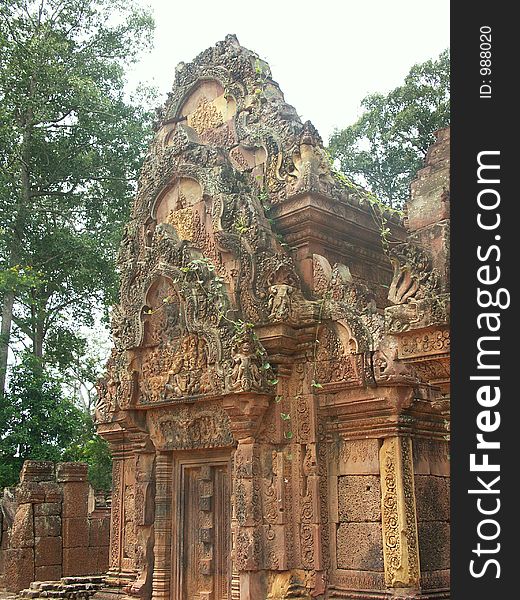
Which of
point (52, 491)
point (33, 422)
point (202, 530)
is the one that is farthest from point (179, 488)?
point (33, 422)

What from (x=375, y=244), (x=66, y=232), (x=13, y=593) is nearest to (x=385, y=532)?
(x=375, y=244)

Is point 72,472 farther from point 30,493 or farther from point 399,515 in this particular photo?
point 399,515

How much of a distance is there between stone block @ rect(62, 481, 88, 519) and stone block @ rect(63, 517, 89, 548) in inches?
4.3

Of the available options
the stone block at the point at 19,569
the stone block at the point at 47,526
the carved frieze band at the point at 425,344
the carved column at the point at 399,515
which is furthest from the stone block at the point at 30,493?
the carved frieze band at the point at 425,344

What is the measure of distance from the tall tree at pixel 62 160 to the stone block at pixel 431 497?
1428cm

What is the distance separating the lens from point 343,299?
8.89 meters

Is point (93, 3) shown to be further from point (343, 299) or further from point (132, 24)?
point (343, 299)

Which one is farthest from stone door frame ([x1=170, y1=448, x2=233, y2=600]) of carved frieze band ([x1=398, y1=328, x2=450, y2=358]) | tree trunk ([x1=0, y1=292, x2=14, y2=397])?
tree trunk ([x1=0, y1=292, x2=14, y2=397])

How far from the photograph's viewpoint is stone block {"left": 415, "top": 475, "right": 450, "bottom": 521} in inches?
326

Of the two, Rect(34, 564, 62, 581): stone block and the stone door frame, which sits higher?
the stone door frame

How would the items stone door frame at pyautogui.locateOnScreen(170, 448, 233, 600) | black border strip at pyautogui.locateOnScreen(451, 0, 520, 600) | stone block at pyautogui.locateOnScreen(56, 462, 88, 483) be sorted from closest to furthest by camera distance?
black border strip at pyautogui.locateOnScreen(451, 0, 520, 600) < stone door frame at pyautogui.locateOnScreen(170, 448, 233, 600) < stone block at pyautogui.locateOnScreen(56, 462, 88, 483)

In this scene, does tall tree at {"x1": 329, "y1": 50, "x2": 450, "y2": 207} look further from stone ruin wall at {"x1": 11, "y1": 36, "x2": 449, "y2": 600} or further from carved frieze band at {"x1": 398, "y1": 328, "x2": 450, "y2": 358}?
carved frieze band at {"x1": 398, "y1": 328, "x2": 450, "y2": 358}

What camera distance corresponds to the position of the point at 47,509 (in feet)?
45.8

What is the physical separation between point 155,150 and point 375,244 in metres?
3.88
